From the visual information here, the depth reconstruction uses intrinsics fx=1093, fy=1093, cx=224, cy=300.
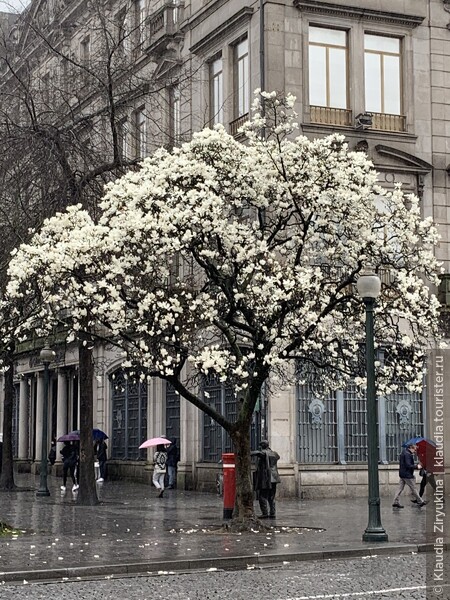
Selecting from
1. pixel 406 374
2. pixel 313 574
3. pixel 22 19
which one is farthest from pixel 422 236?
pixel 22 19

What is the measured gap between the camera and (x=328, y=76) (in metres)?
30.8

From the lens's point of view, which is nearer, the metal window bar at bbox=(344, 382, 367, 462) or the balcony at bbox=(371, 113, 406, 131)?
the metal window bar at bbox=(344, 382, 367, 462)

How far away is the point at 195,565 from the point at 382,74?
66.0 feet

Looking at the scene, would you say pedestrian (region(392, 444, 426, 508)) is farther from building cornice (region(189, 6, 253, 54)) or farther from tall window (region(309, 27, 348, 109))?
building cornice (region(189, 6, 253, 54))

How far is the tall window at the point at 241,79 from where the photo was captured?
102 ft

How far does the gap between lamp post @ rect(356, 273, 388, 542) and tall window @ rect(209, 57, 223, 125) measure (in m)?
15.5

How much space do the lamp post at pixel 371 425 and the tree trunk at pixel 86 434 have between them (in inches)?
418

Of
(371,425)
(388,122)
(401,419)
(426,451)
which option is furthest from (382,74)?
(371,425)

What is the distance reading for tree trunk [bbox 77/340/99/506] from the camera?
88.2 ft

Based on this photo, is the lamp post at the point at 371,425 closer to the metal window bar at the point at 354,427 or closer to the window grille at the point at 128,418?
the metal window bar at the point at 354,427

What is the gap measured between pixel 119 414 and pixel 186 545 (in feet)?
74.0

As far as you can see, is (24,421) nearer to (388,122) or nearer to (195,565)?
(388,122)

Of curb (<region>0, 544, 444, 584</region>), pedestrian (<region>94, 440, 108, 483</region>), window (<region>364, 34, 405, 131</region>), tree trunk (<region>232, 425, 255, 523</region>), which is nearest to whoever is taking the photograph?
curb (<region>0, 544, 444, 584</region>)

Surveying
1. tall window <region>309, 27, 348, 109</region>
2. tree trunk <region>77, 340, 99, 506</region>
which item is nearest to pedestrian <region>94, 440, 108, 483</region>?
tree trunk <region>77, 340, 99, 506</region>
